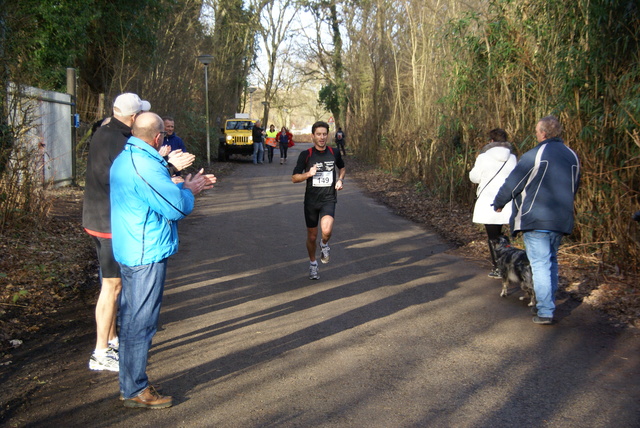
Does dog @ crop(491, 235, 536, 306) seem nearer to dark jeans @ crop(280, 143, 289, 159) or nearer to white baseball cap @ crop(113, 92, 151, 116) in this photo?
white baseball cap @ crop(113, 92, 151, 116)

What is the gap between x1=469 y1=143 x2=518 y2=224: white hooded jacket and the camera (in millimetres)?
7449

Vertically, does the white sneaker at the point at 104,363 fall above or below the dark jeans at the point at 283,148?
below

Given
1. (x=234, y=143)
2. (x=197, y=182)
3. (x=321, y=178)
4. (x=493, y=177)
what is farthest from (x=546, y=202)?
(x=234, y=143)

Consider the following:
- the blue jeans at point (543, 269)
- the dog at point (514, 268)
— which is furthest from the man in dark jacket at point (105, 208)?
the dog at point (514, 268)

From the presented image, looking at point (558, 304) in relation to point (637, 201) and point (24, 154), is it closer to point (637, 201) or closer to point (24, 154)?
point (637, 201)

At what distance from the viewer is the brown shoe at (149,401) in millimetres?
3988

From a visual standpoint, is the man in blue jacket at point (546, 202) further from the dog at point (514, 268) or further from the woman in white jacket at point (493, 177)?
the woman in white jacket at point (493, 177)

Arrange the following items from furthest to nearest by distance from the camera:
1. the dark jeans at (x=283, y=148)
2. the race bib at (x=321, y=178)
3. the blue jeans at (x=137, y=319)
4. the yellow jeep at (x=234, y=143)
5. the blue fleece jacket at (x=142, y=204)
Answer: the dark jeans at (x=283, y=148), the yellow jeep at (x=234, y=143), the race bib at (x=321, y=178), the blue jeans at (x=137, y=319), the blue fleece jacket at (x=142, y=204)

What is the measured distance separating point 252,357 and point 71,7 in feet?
45.8

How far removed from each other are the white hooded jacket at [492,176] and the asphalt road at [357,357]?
866 millimetres

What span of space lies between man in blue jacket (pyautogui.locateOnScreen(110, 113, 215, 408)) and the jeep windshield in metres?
28.5

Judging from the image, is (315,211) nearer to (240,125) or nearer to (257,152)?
(257,152)

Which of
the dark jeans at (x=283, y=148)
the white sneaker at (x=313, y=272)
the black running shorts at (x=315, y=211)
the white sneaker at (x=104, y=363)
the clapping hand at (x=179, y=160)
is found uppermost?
the dark jeans at (x=283, y=148)

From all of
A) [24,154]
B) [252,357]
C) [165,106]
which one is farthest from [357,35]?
[252,357]
